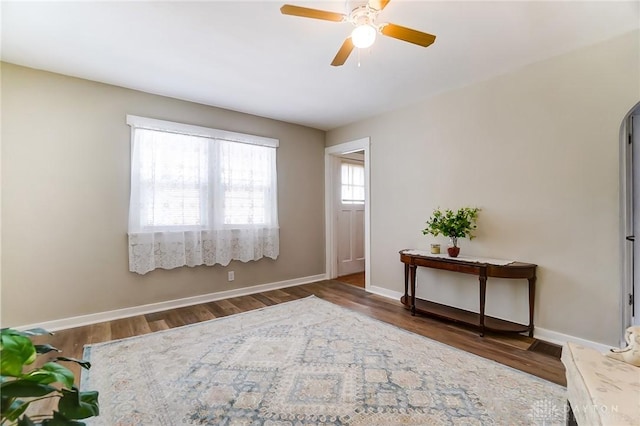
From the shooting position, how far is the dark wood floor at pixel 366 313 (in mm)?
2266

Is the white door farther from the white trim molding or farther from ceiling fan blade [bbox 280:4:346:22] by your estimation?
ceiling fan blade [bbox 280:4:346:22]

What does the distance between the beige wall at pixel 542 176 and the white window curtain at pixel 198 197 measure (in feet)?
6.96

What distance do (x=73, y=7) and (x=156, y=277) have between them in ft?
8.71

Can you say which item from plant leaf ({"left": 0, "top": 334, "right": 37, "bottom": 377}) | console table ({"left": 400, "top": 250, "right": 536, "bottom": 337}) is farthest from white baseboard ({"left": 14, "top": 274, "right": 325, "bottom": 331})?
plant leaf ({"left": 0, "top": 334, "right": 37, "bottom": 377})

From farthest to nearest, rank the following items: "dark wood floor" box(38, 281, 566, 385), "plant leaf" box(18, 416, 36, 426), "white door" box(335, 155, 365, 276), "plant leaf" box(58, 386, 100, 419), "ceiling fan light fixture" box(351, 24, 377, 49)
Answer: "white door" box(335, 155, 365, 276) → "dark wood floor" box(38, 281, 566, 385) → "ceiling fan light fixture" box(351, 24, 377, 49) → "plant leaf" box(58, 386, 100, 419) → "plant leaf" box(18, 416, 36, 426)

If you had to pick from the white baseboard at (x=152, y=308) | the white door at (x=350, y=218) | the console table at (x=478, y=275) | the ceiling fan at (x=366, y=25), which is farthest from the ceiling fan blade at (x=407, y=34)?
the white baseboard at (x=152, y=308)

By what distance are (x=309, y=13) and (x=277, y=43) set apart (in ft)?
2.69

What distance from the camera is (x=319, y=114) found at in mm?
4133

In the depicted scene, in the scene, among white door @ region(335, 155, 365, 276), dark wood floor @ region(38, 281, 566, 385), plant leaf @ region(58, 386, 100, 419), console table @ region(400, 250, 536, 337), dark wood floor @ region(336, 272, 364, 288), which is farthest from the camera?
white door @ region(335, 155, 365, 276)

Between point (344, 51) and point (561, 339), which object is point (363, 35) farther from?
point (561, 339)

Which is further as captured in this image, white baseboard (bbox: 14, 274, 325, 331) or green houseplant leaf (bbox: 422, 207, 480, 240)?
green houseplant leaf (bbox: 422, 207, 480, 240)

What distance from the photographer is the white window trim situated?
326 cm

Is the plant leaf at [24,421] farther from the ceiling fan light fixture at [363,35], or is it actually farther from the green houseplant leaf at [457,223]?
the green houseplant leaf at [457,223]

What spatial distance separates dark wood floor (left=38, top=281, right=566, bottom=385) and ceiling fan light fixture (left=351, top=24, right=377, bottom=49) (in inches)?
98.7
